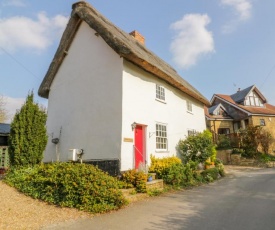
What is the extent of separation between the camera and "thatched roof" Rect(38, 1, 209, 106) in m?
9.88

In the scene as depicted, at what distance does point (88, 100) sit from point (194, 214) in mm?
7386

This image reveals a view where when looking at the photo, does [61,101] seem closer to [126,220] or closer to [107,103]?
[107,103]

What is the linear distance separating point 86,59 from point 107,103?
333cm

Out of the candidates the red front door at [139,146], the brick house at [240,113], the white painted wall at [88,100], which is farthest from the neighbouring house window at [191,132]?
the brick house at [240,113]

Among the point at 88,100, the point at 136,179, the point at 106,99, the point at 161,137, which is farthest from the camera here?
the point at 161,137

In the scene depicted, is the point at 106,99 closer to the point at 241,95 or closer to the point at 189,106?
the point at 189,106

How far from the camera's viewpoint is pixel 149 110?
37.8 ft

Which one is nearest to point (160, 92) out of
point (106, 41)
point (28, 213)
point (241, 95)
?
point (106, 41)

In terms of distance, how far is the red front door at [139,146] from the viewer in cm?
1027

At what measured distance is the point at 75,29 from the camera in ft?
41.7

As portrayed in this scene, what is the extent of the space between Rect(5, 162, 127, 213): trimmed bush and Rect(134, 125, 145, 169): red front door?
3260 mm

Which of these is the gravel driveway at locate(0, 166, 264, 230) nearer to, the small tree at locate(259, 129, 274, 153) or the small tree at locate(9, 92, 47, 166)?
the small tree at locate(9, 92, 47, 166)

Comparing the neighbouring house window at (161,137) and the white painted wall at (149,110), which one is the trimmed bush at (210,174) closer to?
the white painted wall at (149,110)

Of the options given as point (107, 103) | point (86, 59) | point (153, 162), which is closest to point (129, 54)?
point (107, 103)
